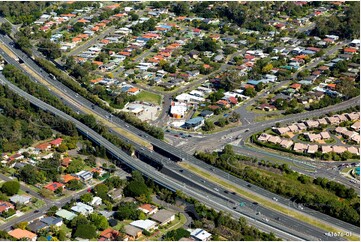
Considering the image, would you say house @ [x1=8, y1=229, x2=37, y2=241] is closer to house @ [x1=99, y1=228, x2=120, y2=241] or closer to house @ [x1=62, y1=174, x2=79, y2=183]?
house @ [x1=99, y1=228, x2=120, y2=241]

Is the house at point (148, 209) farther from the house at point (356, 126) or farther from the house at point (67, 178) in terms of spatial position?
the house at point (356, 126)

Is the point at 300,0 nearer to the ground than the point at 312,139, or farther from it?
farther from it

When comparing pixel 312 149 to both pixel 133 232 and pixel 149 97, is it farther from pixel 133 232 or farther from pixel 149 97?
pixel 149 97

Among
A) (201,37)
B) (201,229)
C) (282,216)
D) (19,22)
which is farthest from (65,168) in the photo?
(19,22)

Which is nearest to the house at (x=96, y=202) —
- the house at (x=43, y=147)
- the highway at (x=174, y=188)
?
the highway at (x=174, y=188)

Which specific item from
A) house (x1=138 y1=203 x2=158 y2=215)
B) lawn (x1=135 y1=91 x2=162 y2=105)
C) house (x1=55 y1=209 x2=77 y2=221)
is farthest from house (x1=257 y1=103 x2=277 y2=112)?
house (x1=55 y1=209 x2=77 y2=221)

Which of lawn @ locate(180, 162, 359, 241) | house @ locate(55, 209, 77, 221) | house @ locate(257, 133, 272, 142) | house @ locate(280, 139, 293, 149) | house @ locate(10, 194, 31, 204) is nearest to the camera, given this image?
lawn @ locate(180, 162, 359, 241)

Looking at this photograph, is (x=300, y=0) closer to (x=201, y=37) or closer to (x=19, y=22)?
(x=201, y=37)

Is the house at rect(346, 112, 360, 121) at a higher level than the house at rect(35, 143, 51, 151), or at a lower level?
higher
